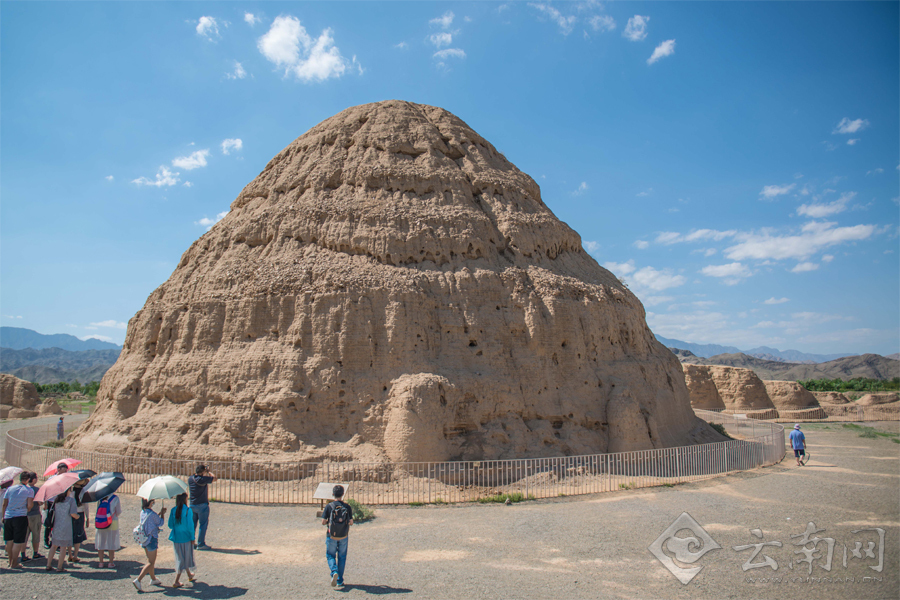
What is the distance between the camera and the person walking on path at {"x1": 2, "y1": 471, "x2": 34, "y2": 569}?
28.9ft

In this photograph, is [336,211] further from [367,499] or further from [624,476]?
[624,476]

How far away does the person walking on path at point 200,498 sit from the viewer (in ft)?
31.8

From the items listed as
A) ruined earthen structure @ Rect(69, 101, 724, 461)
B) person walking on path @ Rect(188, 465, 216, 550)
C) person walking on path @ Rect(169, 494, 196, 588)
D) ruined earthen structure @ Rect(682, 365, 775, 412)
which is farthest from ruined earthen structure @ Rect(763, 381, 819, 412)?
person walking on path @ Rect(169, 494, 196, 588)

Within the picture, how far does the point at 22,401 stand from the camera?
1654 inches

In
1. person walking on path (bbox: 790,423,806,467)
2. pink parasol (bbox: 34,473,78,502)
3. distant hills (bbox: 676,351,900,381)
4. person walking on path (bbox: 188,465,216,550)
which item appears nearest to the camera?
pink parasol (bbox: 34,473,78,502)

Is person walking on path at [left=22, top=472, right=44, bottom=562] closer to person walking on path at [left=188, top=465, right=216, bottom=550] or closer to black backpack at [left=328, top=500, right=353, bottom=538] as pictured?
person walking on path at [left=188, top=465, right=216, bottom=550]

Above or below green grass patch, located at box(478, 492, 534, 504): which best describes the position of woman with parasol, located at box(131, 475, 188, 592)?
above

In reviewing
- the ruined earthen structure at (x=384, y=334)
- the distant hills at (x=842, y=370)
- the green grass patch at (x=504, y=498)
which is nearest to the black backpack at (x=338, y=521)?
the green grass patch at (x=504, y=498)

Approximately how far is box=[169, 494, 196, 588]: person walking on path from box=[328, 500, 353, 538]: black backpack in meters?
2.16

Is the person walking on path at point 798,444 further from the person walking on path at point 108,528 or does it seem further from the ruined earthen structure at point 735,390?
the person walking on path at point 108,528

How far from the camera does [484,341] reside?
1716 cm

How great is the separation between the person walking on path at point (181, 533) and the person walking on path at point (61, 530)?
7.23 feet

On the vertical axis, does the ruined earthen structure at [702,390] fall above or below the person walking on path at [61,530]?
above

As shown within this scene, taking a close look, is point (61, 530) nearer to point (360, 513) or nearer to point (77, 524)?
point (77, 524)
